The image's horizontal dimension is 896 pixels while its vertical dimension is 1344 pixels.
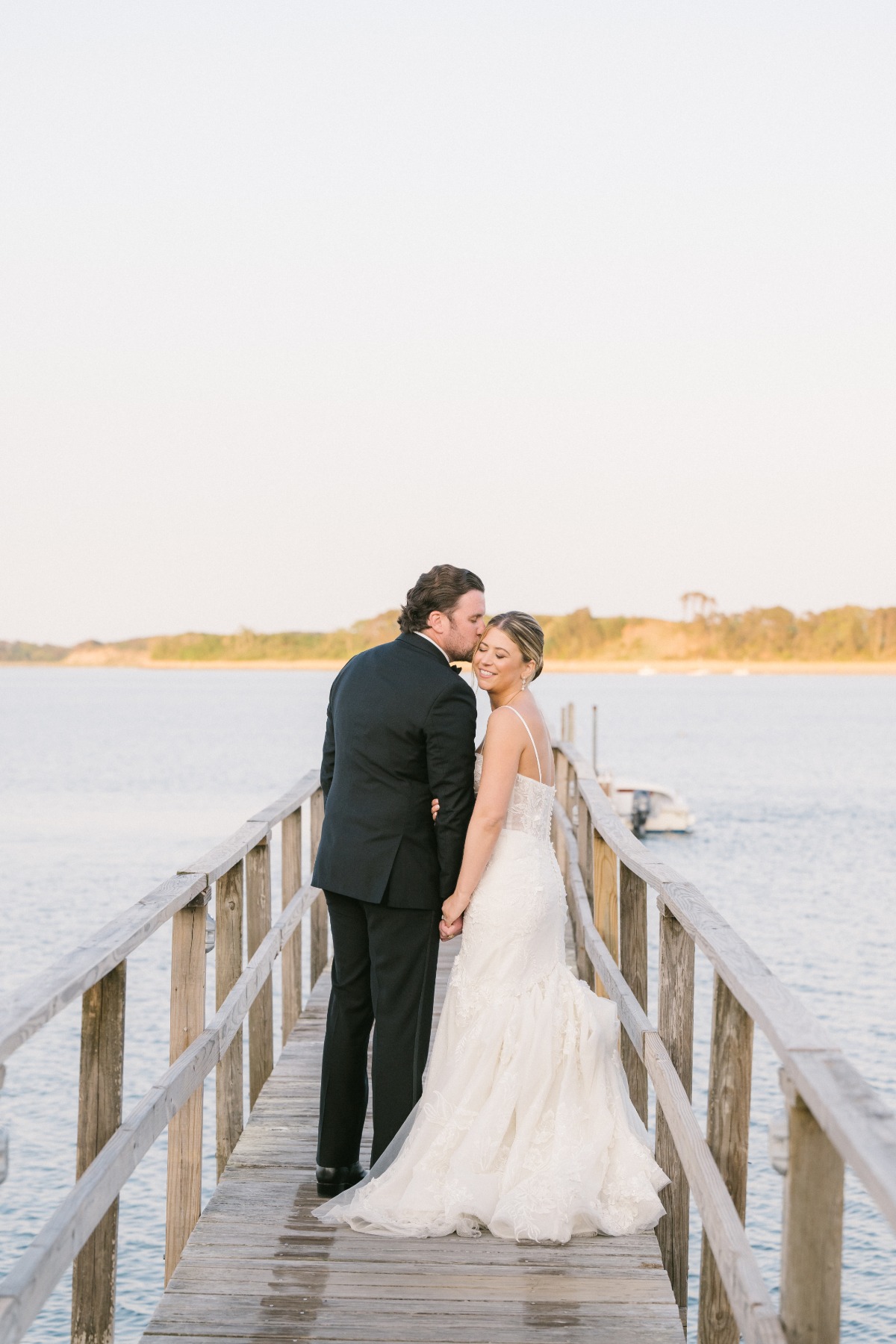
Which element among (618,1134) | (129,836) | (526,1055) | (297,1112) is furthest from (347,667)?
(129,836)

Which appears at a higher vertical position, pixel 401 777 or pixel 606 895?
pixel 401 777

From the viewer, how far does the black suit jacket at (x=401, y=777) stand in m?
3.98

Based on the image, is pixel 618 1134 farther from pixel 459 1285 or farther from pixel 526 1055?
pixel 459 1285

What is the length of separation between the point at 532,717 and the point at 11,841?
1440 inches

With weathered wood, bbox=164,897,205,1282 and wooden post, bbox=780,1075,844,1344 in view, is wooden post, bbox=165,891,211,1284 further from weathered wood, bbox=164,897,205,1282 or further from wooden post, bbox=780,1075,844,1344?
wooden post, bbox=780,1075,844,1344

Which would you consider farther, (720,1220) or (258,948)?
(258,948)

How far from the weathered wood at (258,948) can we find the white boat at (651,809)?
115ft

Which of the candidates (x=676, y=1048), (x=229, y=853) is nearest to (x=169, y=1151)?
(x=229, y=853)

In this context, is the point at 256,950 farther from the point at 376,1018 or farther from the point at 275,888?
the point at 275,888

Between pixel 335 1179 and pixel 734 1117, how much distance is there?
178 centimetres

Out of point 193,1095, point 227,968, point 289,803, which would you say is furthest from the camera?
point 289,803

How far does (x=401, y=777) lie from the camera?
4051mm

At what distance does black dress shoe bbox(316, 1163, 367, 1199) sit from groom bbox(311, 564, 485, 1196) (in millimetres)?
31

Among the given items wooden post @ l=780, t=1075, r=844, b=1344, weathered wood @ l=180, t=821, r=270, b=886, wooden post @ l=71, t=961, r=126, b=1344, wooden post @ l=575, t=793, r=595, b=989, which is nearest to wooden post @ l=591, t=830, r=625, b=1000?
weathered wood @ l=180, t=821, r=270, b=886
